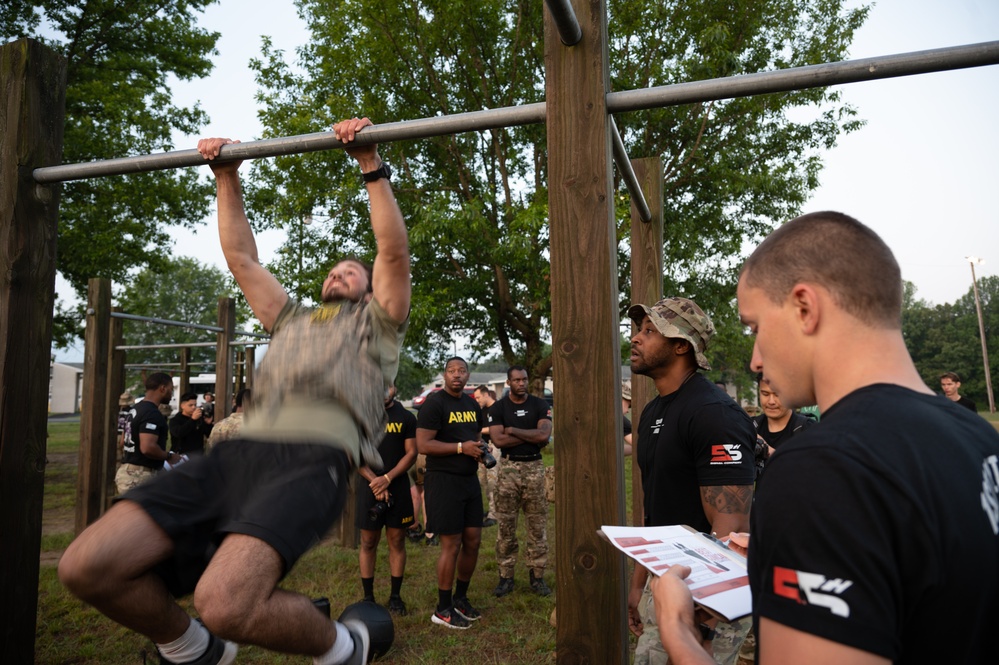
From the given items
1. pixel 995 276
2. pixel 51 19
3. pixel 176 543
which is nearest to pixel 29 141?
pixel 176 543

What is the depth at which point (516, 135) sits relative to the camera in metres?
17.7

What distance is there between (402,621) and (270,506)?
14.1 feet

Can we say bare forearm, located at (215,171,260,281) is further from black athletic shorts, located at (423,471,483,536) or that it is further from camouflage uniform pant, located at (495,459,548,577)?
camouflage uniform pant, located at (495,459,548,577)

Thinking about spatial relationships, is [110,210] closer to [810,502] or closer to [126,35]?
[126,35]

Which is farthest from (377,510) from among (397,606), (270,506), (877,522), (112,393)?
(877,522)

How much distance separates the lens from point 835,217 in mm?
1324

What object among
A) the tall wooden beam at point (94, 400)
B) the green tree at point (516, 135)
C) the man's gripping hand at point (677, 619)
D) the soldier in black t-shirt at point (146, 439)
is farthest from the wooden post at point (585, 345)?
the green tree at point (516, 135)

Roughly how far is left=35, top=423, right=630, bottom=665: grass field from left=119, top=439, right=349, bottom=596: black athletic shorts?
307cm

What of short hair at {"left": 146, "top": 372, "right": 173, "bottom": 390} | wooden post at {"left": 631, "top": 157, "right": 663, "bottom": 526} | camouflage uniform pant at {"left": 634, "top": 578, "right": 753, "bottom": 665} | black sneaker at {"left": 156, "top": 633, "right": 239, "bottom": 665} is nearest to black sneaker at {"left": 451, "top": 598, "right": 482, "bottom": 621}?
wooden post at {"left": 631, "top": 157, "right": 663, "bottom": 526}

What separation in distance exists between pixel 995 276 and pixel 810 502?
123 metres

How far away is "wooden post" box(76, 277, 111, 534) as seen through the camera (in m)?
8.41

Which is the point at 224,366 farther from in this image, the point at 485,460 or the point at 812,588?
the point at 812,588

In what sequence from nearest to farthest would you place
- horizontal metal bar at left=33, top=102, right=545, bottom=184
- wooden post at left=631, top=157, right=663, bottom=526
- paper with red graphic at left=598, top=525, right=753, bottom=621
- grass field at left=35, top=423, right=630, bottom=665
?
paper with red graphic at left=598, top=525, right=753, bottom=621
horizontal metal bar at left=33, top=102, right=545, bottom=184
grass field at left=35, top=423, right=630, bottom=665
wooden post at left=631, top=157, right=663, bottom=526

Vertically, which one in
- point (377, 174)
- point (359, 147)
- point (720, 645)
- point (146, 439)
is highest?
point (359, 147)
